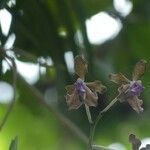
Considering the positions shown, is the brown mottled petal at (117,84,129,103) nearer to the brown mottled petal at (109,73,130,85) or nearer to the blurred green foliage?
the brown mottled petal at (109,73,130,85)

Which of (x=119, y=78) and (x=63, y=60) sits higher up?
(x=63, y=60)

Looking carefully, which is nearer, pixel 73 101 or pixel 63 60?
pixel 73 101

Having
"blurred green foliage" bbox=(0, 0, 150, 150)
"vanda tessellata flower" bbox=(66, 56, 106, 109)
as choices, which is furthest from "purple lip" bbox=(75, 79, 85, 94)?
"blurred green foliage" bbox=(0, 0, 150, 150)

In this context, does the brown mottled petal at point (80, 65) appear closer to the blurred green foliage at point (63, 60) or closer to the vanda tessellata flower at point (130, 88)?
the vanda tessellata flower at point (130, 88)

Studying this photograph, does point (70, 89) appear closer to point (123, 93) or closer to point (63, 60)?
point (123, 93)

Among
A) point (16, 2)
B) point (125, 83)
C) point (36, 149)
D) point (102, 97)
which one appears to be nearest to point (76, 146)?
point (36, 149)

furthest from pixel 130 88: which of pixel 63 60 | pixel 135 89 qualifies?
pixel 63 60

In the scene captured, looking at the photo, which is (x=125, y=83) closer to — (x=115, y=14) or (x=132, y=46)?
(x=115, y=14)
